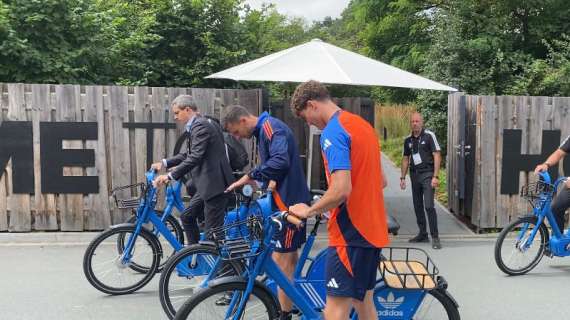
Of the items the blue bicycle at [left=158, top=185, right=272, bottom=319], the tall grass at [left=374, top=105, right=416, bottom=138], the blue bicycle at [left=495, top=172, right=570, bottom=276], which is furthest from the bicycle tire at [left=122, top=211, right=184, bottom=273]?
the tall grass at [left=374, top=105, right=416, bottom=138]

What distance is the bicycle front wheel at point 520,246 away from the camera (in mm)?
6145

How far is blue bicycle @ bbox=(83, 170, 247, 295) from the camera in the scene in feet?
17.5

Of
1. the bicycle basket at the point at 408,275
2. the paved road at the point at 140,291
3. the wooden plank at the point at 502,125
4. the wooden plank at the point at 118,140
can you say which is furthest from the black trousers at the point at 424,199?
the wooden plank at the point at 118,140

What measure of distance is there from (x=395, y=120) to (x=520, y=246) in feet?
43.4

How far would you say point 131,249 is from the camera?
5.41 metres

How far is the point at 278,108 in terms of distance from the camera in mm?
8875

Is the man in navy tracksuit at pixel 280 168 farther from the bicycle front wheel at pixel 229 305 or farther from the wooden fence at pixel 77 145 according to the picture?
the wooden fence at pixel 77 145

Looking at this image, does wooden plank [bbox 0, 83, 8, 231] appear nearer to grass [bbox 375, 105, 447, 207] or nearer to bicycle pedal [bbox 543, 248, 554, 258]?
bicycle pedal [bbox 543, 248, 554, 258]

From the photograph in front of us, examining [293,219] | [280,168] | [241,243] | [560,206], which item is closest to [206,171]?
[280,168]

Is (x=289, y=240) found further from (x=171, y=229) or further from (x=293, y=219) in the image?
(x=171, y=229)

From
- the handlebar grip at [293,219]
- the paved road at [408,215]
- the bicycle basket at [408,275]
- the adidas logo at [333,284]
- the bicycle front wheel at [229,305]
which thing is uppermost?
the handlebar grip at [293,219]

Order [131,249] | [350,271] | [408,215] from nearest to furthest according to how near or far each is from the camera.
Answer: [350,271] → [131,249] → [408,215]

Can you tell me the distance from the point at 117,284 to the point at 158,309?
0.62 metres

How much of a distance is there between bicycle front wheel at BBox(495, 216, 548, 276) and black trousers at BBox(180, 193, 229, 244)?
2.97 meters
